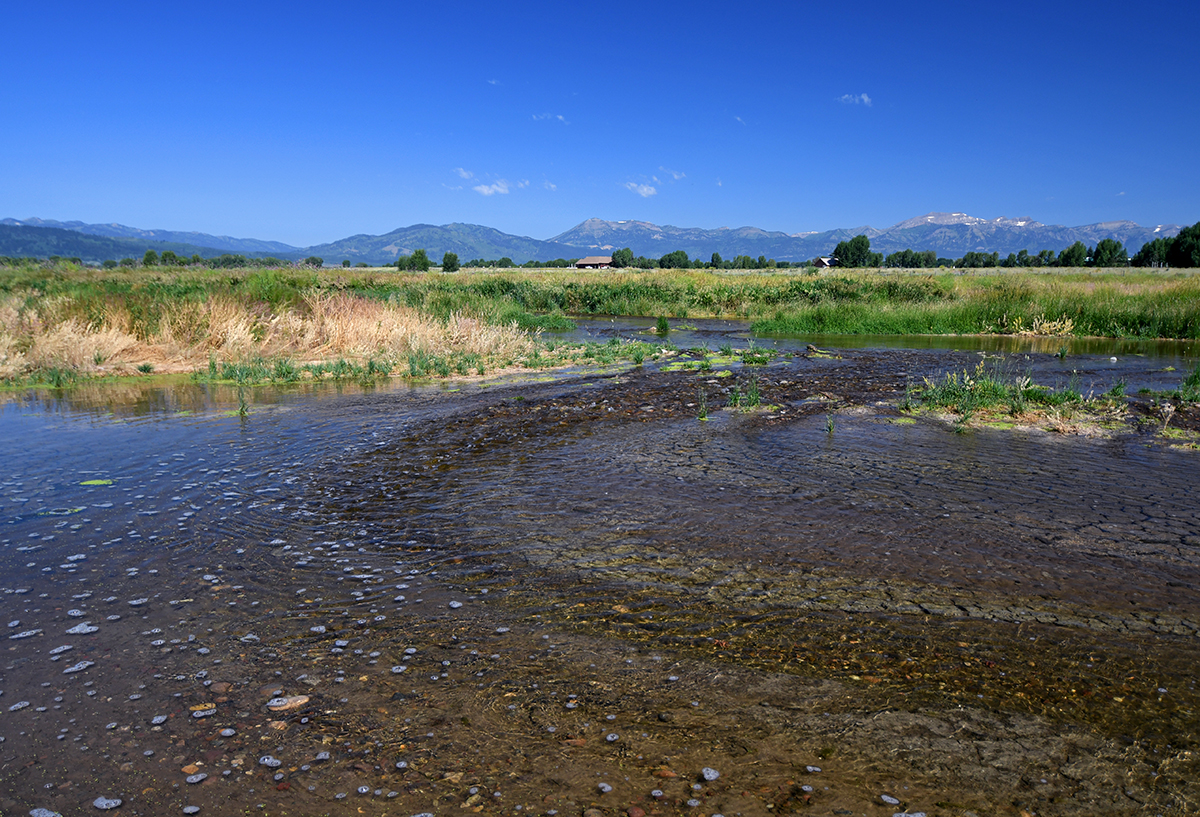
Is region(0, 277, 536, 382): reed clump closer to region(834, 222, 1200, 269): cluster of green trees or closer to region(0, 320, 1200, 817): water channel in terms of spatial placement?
region(0, 320, 1200, 817): water channel

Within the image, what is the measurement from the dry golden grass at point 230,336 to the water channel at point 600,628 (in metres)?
9.12

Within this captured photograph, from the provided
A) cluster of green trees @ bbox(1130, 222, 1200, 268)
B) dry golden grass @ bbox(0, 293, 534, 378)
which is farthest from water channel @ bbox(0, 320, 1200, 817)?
cluster of green trees @ bbox(1130, 222, 1200, 268)

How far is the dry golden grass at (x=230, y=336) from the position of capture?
664 inches

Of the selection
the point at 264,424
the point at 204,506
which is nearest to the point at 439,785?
the point at 204,506

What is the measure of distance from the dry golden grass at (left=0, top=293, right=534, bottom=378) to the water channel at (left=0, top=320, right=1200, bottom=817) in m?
9.12

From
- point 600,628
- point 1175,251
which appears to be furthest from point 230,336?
point 1175,251

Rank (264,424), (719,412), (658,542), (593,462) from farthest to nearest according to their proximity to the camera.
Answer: (719,412), (264,424), (593,462), (658,542)

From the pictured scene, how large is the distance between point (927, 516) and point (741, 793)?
465cm

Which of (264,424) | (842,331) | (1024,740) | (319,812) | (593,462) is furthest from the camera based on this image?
(842,331)

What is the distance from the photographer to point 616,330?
104 ft

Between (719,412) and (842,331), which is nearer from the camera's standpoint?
(719,412)

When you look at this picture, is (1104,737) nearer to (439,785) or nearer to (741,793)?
(741,793)

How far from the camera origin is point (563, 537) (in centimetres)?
640

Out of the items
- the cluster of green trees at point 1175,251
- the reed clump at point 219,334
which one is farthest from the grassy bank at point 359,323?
the cluster of green trees at point 1175,251
